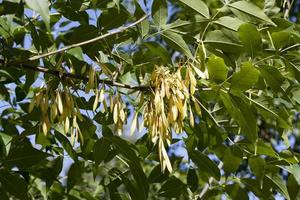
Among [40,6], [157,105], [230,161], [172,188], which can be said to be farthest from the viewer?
[172,188]

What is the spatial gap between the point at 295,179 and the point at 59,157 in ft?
1.68

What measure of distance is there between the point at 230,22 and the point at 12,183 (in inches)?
20.0

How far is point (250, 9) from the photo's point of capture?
979mm

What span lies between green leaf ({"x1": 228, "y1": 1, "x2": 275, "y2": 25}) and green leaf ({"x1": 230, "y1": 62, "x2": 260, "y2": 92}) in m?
0.09

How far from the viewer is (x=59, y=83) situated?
974 mm

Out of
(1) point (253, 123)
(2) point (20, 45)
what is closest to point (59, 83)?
(1) point (253, 123)

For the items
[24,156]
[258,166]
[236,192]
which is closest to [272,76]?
[258,166]

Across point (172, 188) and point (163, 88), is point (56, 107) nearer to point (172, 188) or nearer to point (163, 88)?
point (163, 88)

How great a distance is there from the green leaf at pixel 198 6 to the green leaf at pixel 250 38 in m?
0.07

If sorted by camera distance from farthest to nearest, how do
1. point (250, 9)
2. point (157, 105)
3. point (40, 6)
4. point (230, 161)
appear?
point (230, 161) → point (250, 9) → point (157, 105) → point (40, 6)

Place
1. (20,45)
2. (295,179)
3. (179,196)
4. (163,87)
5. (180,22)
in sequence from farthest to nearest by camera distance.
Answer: (20,45), (179,196), (295,179), (180,22), (163,87)

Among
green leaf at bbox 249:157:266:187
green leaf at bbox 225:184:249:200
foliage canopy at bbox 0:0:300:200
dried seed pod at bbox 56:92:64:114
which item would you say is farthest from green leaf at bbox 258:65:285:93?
dried seed pod at bbox 56:92:64:114

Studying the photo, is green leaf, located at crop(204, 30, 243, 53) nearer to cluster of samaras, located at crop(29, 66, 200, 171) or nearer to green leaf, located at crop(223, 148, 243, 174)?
cluster of samaras, located at crop(29, 66, 200, 171)

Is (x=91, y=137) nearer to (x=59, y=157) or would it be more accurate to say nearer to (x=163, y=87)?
(x=59, y=157)
